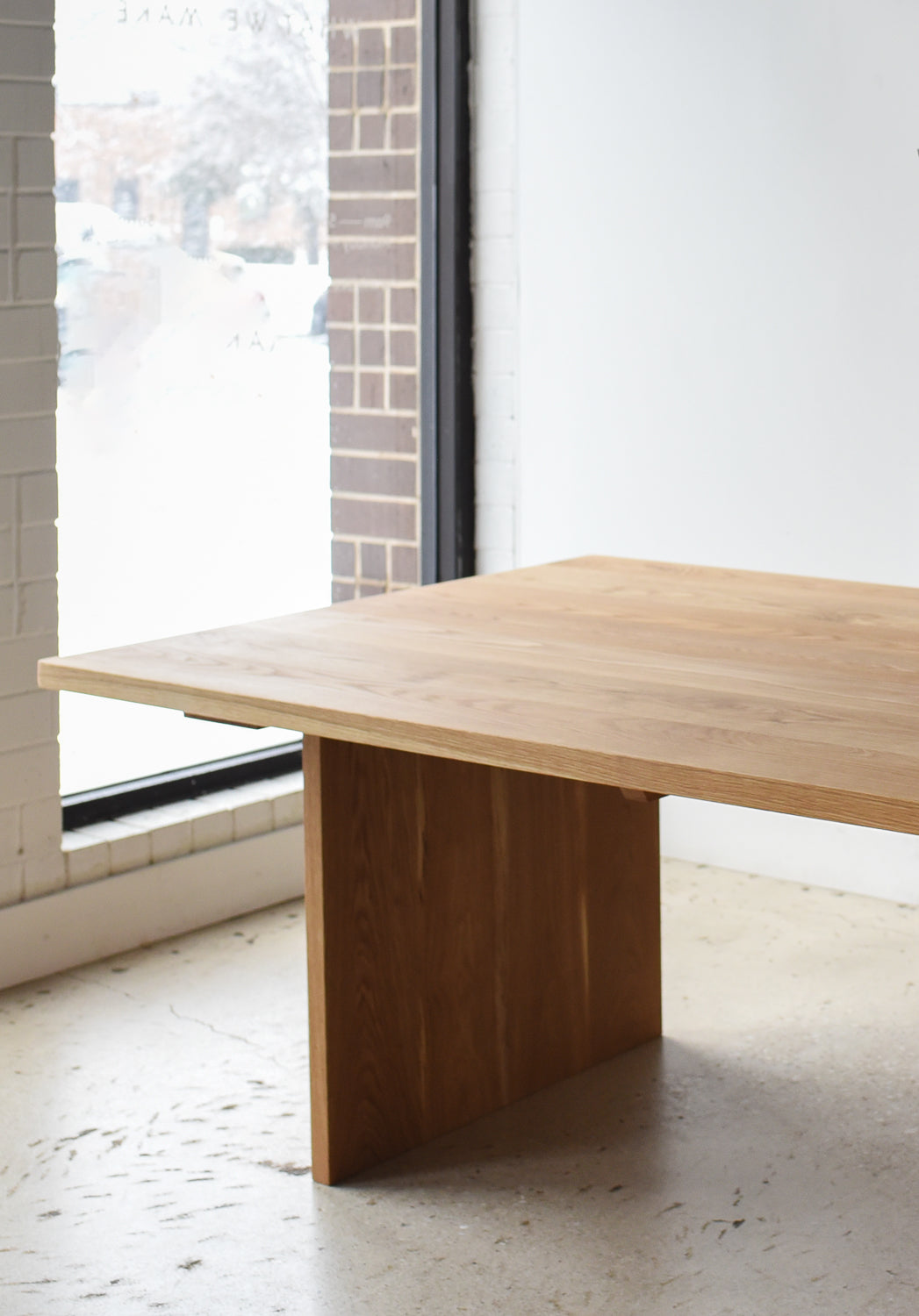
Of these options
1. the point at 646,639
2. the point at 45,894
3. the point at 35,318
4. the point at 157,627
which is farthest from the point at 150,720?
the point at 646,639

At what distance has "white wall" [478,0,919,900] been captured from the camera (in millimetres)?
3635

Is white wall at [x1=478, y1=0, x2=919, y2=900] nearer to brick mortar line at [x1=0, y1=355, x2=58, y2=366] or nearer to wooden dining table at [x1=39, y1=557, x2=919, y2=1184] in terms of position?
wooden dining table at [x1=39, y1=557, x2=919, y2=1184]

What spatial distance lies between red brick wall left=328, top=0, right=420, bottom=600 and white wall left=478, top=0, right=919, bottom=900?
26cm

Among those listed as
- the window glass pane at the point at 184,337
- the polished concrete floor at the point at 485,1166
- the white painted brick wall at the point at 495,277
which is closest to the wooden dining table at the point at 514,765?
the polished concrete floor at the point at 485,1166

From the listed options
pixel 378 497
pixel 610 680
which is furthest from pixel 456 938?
pixel 378 497

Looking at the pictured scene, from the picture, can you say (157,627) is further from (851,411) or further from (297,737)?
(851,411)

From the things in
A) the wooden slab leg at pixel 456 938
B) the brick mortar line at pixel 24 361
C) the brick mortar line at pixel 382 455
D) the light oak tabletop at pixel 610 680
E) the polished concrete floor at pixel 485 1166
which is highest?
the brick mortar line at pixel 24 361

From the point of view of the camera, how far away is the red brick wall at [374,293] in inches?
158

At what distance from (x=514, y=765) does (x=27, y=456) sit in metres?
1.62

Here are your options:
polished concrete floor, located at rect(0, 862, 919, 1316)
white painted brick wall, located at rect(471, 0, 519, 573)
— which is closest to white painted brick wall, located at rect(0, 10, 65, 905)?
polished concrete floor, located at rect(0, 862, 919, 1316)

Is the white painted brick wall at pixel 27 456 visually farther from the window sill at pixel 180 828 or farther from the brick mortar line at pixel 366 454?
the brick mortar line at pixel 366 454

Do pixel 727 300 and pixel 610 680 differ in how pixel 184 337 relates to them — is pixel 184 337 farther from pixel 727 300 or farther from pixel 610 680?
pixel 610 680

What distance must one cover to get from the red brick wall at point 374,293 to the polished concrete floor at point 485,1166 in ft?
3.79

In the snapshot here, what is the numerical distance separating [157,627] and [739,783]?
6.94 ft
